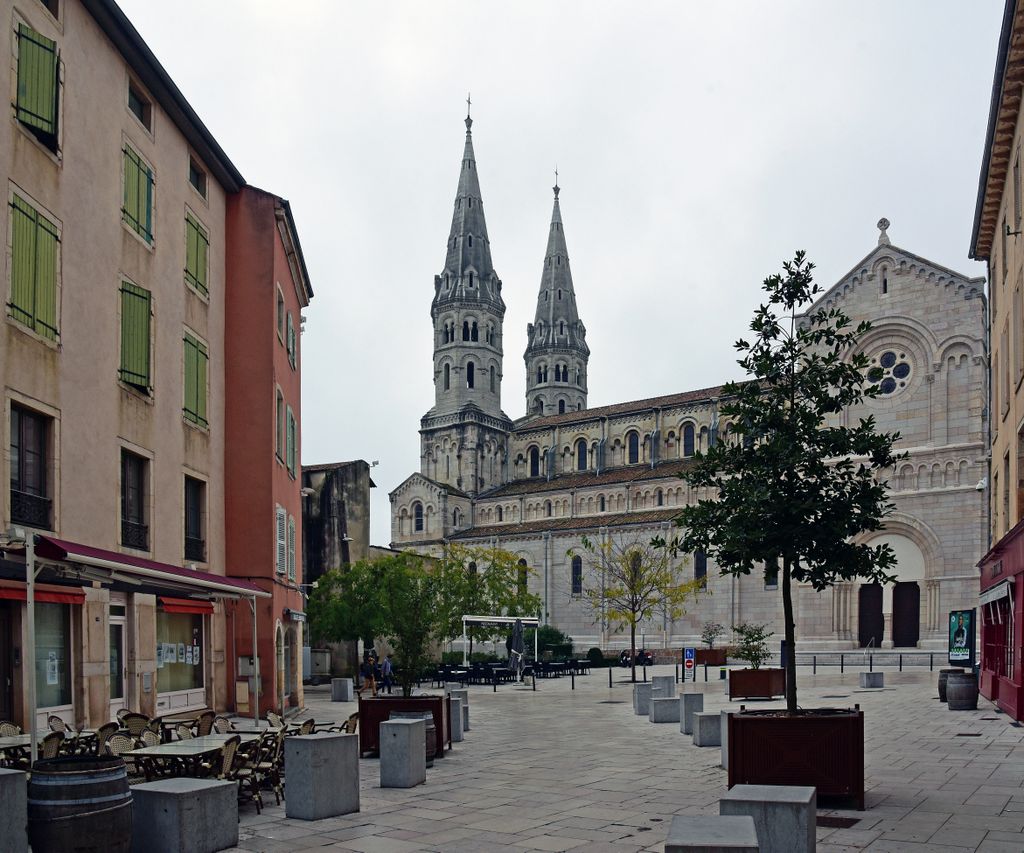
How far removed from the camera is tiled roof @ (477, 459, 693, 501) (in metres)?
72.1

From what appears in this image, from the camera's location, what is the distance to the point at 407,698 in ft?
52.3

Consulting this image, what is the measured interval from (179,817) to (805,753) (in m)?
6.45

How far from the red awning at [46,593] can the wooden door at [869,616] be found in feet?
157

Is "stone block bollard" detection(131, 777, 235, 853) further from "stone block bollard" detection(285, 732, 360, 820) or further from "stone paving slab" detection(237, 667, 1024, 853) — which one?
"stone block bollard" detection(285, 732, 360, 820)

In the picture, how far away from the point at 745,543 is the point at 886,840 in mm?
4048

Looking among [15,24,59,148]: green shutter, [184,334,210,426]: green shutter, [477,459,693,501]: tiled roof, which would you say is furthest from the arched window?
[15,24,59,148]: green shutter

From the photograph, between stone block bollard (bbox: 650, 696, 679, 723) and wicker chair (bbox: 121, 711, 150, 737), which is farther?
stone block bollard (bbox: 650, 696, 679, 723)

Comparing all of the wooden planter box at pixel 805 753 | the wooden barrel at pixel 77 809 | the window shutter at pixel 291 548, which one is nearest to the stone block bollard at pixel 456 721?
the wooden planter box at pixel 805 753

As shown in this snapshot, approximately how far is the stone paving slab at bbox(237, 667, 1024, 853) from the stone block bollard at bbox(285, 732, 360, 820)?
19cm

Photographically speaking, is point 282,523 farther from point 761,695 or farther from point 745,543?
point 745,543

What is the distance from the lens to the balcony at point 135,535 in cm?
1839

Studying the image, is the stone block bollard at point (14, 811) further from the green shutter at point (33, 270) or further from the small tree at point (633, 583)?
the small tree at point (633, 583)

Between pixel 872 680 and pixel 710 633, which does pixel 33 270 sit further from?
pixel 710 633

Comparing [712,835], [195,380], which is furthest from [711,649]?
[712,835]
